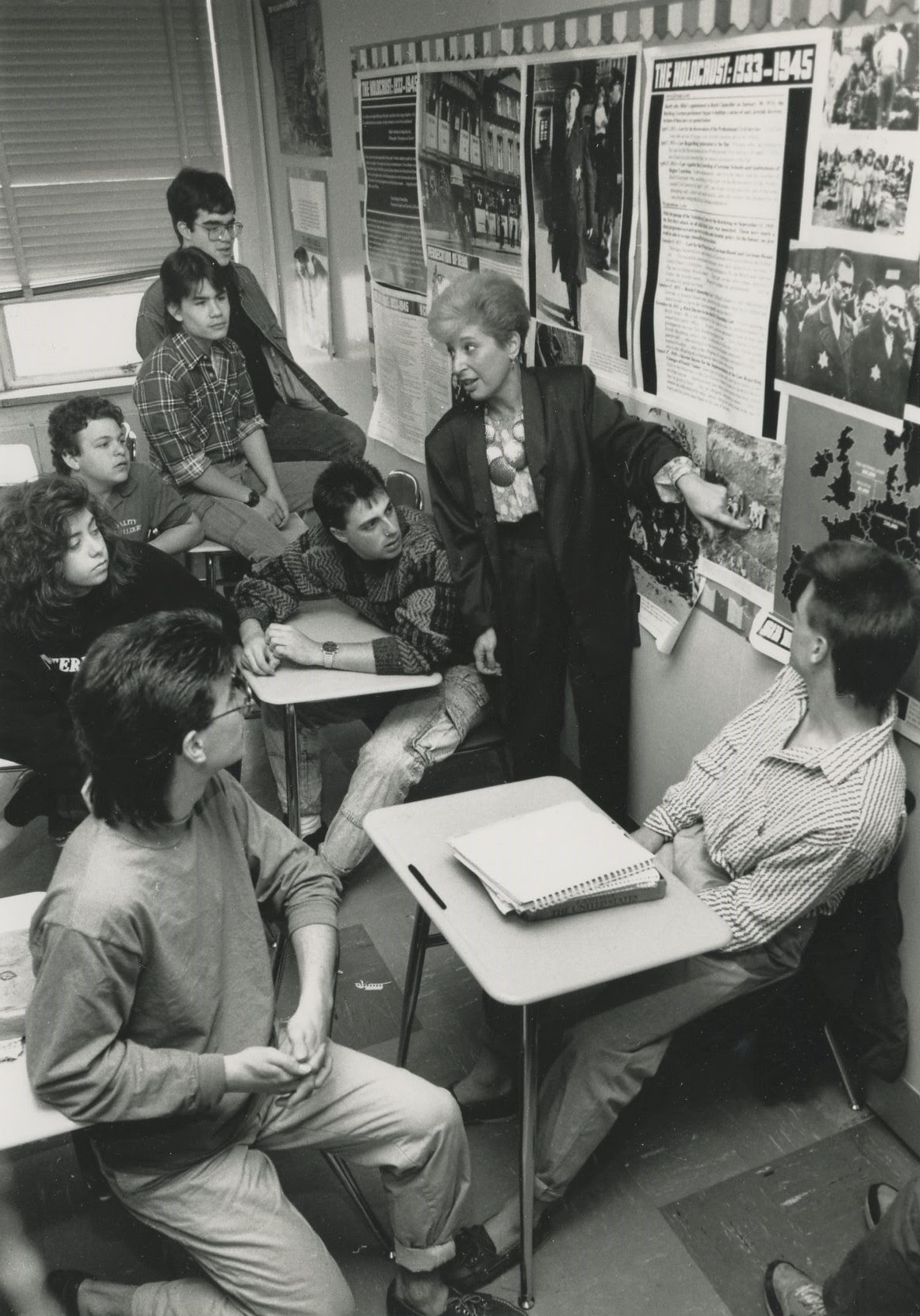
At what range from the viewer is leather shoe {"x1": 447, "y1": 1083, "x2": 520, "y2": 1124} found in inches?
91.2

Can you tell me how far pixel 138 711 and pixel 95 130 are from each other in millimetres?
4482

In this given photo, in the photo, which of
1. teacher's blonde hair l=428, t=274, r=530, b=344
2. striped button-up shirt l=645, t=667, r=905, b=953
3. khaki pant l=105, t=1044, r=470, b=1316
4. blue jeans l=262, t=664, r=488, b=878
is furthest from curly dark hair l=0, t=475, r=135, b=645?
striped button-up shirt l=645, t=667, r=905, b=953

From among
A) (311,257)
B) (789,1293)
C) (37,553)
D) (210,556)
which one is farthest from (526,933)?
(311,257)

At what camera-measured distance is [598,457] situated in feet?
9.04

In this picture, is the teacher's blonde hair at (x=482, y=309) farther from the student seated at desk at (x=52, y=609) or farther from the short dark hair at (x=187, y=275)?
the short dark hair at (x=187, y=275)

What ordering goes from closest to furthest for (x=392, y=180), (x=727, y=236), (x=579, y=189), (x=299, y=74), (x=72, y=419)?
1. (x=727, y=236)
2. (x=579, y=189)
3. (x=72, y=419)
4. (x=392, y=180)
5. (x=299, y=74)

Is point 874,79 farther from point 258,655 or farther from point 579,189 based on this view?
→ point 258,655

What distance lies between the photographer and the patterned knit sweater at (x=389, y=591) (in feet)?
9.19

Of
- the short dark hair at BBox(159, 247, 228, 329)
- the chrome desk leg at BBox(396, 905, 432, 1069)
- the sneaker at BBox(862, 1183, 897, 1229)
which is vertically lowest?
the sneaker at BBox(862, 1183, 897, 1229)

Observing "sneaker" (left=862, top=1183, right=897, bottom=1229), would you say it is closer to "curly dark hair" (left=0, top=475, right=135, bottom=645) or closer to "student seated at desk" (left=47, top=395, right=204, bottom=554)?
"curly dark hair" (left=0, top=475, right=135, bottom=645)

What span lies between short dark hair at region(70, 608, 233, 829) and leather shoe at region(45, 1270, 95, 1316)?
856 mm

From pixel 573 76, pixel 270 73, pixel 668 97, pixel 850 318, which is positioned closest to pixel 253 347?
pixel 270 73

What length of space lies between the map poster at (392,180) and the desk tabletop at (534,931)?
90.3 inches

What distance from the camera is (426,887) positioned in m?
1.89
